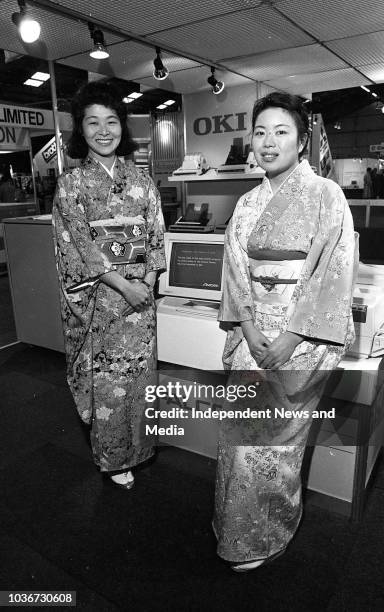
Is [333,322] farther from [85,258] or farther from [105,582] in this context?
[105,582]

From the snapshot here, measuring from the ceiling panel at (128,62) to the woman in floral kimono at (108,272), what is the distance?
213cm

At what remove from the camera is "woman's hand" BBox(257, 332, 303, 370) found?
1.47m

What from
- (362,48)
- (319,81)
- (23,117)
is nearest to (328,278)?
(362,48)

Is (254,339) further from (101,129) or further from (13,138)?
(13,138)

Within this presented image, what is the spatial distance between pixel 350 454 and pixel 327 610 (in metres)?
0.57

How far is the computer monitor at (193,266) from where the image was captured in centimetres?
216

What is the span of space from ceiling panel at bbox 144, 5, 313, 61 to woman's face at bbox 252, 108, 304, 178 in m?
2.02

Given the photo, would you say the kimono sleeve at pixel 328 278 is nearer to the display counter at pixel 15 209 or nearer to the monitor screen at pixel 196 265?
the monitor screen at pixel 196 265

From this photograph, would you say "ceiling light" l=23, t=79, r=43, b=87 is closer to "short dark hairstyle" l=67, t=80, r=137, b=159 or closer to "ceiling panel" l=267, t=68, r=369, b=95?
"ceiling panel" l=267, t=68, r=369, b=95

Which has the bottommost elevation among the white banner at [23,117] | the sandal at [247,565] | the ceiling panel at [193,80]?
the sandal at [247,565]

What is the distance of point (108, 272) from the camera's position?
74.9 inches

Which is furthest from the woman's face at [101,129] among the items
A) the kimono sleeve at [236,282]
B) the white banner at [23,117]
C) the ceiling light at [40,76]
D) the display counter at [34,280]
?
the ceiling light at [40,76]

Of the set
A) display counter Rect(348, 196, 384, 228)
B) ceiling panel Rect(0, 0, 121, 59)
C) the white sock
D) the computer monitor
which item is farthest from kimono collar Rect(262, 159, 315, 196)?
display counter Rect(348, 196, 384, 228)

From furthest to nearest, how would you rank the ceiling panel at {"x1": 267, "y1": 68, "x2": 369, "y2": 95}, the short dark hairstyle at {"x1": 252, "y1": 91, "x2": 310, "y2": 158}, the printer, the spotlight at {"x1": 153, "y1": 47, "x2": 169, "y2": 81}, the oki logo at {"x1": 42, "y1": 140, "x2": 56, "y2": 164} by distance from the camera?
the oki logo at {"x1": 42, "y1": 140, "x2": 56, "y2": 164}
the ceiling panel at {"x1": 267, "y1": 68, "x2": 369, "y2": 95}
the spotlight at {"x1": 153, "y1": 47, "x2": 169, "y2": 81}
the printer
the short dark hairstyle at {"x1": 252, "y1": 91, "x2": 310, "y2": 158}
